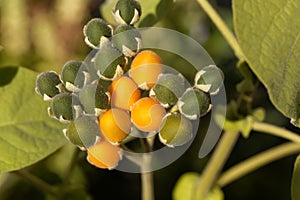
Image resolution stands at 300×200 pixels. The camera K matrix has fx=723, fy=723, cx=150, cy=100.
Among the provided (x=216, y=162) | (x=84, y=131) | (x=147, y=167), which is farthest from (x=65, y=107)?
(x=216, y=162)

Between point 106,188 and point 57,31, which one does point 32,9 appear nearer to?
point 57,31

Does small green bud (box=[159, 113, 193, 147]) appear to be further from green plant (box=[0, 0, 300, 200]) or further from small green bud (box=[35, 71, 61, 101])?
small green bud (box=[35, 71, 61, 101])

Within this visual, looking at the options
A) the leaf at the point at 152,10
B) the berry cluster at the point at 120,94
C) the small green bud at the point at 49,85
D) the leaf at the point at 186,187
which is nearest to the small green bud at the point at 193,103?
the berry cluster at the point at 120,94

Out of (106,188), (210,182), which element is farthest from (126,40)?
(106,188)

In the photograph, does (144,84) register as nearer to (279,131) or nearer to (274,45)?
(274,45)

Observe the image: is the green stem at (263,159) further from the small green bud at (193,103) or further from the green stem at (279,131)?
the small green bud at (193,103)

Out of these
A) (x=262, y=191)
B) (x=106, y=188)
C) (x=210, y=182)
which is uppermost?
(x=210, y=182)

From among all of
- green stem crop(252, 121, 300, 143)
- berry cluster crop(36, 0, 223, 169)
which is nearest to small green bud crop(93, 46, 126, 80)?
berry cluster crop(36, 0, 223, 169)
